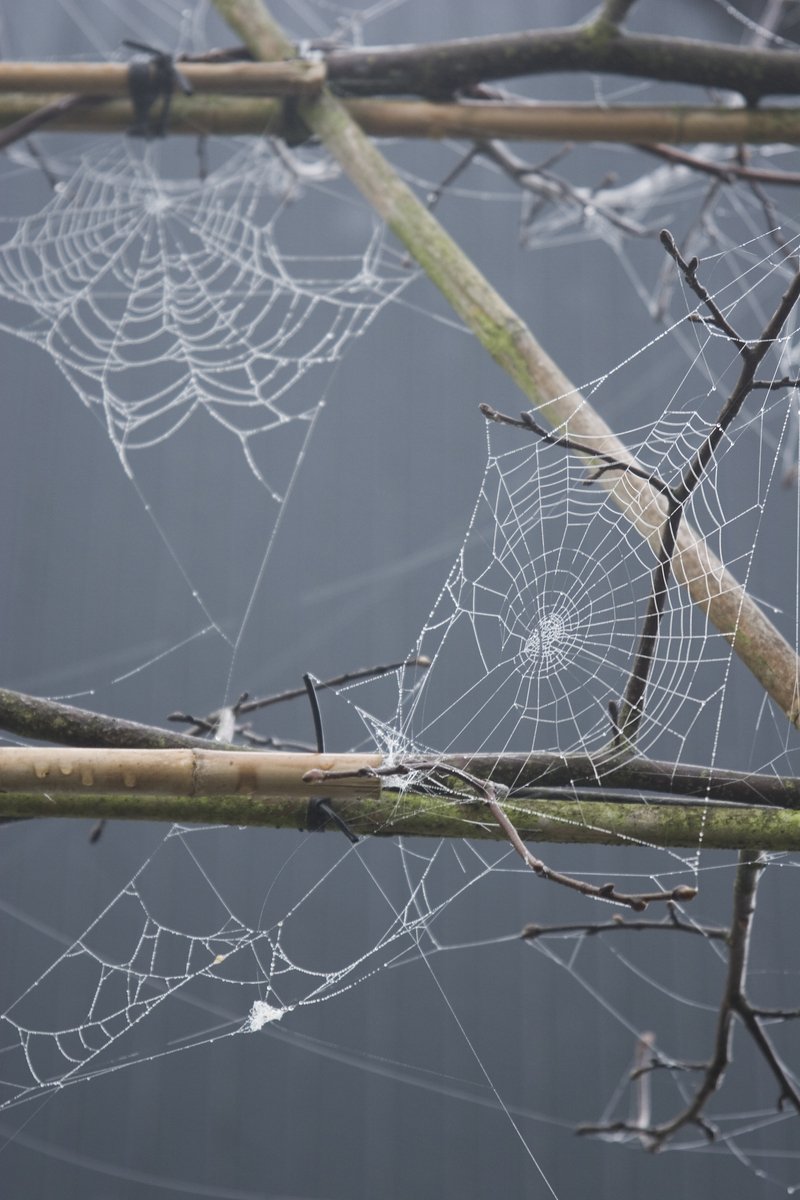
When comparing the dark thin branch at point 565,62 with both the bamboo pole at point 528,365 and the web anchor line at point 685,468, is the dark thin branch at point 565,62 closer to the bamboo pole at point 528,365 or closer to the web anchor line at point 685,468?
the bamboo pole at point 528,365

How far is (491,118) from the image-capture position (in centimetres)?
178

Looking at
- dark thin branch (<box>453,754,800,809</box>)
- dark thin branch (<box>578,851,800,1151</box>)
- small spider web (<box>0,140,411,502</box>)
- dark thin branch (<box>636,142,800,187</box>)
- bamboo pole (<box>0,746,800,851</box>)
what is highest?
small spider web (<box>0,140,411,502</box>)

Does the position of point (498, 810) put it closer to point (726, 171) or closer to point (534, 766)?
point (534, 766)

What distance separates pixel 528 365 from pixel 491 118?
2.14 ft

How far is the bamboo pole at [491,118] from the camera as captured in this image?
1752 millimetres

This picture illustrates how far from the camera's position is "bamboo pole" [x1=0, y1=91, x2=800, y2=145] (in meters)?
1.75

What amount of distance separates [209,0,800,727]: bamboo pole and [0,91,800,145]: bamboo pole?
92 mm

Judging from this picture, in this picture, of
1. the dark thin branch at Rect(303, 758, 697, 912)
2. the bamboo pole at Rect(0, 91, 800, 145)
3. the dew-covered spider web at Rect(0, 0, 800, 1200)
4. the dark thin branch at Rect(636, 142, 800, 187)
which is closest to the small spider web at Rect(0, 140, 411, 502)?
the dew-covered spider web at Rect(0, 0, 800, 1200)

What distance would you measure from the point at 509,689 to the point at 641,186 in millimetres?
1338

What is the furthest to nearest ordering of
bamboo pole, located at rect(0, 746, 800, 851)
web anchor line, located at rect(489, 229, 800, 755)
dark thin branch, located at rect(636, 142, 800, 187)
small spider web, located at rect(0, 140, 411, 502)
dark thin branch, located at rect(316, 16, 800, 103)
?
small spider web, located at rect(0, 140, 411, 502)
dark thin branch, located at rect(636, 142, 800, 187)
dark thin branch, located at rect(316, 16, 800, 103)
bamboo pole, located at rect(0, 746, 800, 851)
web anchor line, located at rect(489, 229, 800, 755)

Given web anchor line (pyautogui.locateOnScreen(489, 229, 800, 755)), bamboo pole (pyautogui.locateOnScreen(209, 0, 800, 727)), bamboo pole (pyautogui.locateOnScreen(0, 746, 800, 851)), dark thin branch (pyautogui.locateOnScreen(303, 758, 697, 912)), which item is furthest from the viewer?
bamboo pole (pyautogui.locateOnScreen(209, 0, 800, 727))

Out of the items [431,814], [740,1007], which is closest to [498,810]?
[431,814]

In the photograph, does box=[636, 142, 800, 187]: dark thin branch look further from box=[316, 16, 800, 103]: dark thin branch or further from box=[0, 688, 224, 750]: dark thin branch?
box=[0, 688, 224, 750]: dark thin branch

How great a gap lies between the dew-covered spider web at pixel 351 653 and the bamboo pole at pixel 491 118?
73 centimetres
